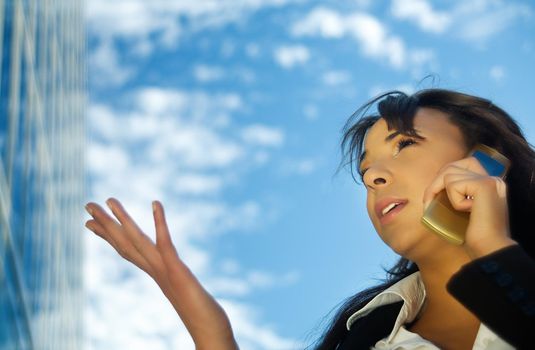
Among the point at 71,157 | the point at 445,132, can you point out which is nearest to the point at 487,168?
the point at 445,132

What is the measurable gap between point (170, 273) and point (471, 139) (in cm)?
145

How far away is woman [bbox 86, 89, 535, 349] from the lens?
6.97 feet

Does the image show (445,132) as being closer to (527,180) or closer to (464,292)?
(527,180)

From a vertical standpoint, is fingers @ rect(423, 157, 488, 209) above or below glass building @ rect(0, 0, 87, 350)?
below

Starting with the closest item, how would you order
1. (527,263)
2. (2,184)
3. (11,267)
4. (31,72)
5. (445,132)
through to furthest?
(527,263) → (445,132) → (2,184) → (11,267) → (31,72)

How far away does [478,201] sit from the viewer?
2.38 m

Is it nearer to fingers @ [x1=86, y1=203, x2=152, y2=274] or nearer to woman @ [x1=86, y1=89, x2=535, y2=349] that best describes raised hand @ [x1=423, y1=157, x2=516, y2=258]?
woman @ [x1=86, y1=89, x2=535, y2=349]

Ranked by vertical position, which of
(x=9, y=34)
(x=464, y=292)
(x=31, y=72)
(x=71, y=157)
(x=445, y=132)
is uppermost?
(x=71, y=157)

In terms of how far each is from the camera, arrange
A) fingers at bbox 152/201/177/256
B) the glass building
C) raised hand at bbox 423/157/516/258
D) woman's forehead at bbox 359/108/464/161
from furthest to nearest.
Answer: the glass building → woman's forehead at bbox 359/108/464/161 → fingers at bbox 152/201/177/256 → raised hand at bbox 423/157/516/258

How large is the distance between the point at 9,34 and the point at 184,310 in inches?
496

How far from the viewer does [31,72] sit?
687 inches

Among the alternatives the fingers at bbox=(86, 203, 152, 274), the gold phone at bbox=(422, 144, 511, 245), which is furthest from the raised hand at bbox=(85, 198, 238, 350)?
the gold phone at bbox=(422, 144, 511, 245)

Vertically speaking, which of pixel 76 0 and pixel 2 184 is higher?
pixel 76 0

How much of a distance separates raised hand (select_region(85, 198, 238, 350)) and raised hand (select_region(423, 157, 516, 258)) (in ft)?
2.73
